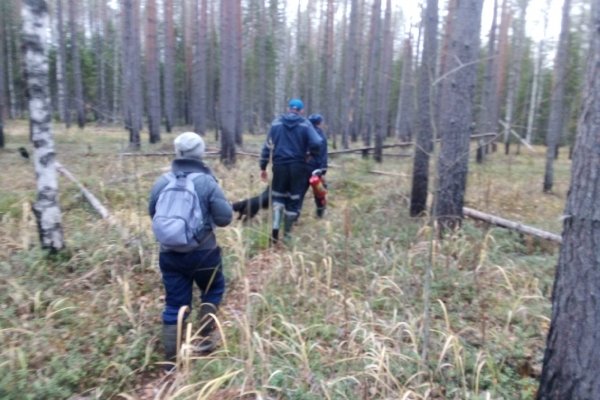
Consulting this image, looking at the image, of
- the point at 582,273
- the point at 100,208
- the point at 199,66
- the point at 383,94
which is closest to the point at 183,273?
the point at 582,273

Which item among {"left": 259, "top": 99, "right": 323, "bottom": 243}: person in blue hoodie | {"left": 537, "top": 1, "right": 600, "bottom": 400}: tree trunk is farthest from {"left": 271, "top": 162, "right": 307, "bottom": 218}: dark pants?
{"left": 537, "top": 1, "right": 600, "bottom": 400}: tree trunk

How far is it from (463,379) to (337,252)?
297 centimetres

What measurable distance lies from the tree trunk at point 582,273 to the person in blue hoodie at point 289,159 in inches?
174

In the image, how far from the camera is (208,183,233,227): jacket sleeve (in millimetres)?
4348

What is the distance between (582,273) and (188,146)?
A: 315 cm

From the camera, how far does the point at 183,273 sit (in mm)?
4402

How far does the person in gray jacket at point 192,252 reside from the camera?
4.32 metres

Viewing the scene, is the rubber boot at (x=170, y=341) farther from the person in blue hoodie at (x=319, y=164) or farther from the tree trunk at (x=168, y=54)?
the tree trunk at (x=168, y=54)

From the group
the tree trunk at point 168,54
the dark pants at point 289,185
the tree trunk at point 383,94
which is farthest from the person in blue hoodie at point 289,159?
the tree trunk at point 168,54

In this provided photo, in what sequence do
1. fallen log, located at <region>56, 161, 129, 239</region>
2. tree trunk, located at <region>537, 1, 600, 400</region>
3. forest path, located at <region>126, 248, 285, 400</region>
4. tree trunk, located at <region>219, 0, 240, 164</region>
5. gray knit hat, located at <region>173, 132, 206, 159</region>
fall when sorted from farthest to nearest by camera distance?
tree trunk, located at <region>219, 0, 240, 164</region> → fallen log, located at <region>56, 161, 129, 239</region> → gray knit hat, located at <region>173, 132, 206, 159</region> → forest path, located at <region>126, 248, 285, 400</region> → tree trunk, located at <region>537, 1, 600, 400</region>

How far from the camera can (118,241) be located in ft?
22.1

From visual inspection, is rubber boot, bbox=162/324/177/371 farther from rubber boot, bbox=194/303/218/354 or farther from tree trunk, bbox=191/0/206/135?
tree trunk, bbox=191/0/206/135

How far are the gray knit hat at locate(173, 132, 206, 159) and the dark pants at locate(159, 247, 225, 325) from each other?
851 mm

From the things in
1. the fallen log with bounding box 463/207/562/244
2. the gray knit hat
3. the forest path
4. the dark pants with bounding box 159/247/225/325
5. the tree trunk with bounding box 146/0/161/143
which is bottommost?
the forest path
